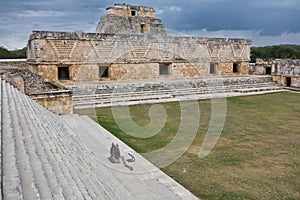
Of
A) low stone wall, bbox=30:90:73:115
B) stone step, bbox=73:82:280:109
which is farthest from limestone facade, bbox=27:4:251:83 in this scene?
low stone wall, bbox=30:90:73:115

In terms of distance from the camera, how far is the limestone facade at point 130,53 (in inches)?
644

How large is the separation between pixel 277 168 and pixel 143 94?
9807 millimetres

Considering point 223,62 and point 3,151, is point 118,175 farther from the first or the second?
point 223,62

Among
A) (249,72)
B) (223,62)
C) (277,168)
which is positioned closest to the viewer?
(277,168)

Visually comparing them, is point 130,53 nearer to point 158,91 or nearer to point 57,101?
point 158,91

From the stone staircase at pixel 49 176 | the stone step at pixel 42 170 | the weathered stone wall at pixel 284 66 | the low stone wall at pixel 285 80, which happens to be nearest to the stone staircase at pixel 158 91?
the low stone wall at pixel 285 80

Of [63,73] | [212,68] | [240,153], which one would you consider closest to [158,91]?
[63,73]

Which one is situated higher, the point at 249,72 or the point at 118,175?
the point at 249,72

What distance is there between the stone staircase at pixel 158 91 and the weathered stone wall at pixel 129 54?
6.47ft

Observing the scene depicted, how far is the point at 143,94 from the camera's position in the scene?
15.3 m

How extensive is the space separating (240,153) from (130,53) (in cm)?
1244

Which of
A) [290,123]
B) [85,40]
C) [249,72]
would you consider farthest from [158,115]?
[249,72]

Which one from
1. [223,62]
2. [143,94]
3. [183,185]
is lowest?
[183,185]

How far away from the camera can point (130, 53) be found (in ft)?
59.9
